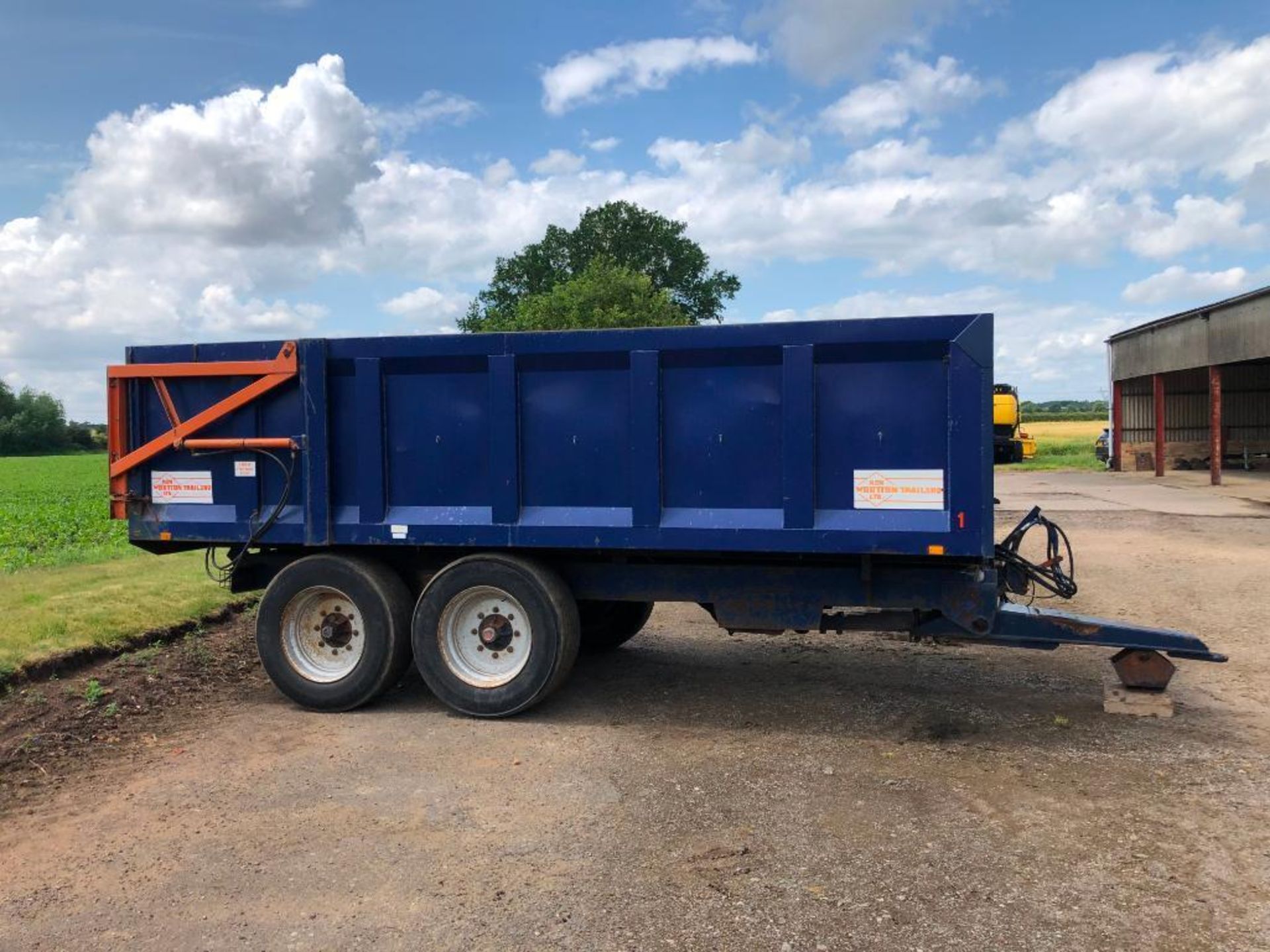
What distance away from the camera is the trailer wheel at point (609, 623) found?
7.55 meters

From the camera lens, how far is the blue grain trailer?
551 cm

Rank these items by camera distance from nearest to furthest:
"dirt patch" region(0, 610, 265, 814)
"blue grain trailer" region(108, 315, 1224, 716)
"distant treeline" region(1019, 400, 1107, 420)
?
"dirt patch" region(0, 610, 265, 814), "blue grain trailer" region(108, 315, 1224, 716), "distant treeline" region(1019, 400, 1107, 420)

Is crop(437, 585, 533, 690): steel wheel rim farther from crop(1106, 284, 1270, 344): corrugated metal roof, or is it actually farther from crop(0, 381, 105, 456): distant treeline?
crop(0, 381, 105, 456): distant treeline

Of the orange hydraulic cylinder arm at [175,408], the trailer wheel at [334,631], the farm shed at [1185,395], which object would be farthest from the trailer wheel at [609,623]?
the farm shed at [1185,395]

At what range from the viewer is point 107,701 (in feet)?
21.4

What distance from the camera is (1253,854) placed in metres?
4.02

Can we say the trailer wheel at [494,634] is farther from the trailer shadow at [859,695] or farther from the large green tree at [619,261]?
the large green tree at [619,261]

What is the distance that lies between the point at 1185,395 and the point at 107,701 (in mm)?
38036

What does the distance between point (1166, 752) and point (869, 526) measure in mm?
1981

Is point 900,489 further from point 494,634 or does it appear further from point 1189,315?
point 1189,315

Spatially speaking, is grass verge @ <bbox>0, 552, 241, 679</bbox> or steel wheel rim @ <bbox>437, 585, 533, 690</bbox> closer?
Answer: steel wheel rim @ <bbox>437, 585, 533, 690</bbox>

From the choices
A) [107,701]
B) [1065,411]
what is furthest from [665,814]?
[1065,411]

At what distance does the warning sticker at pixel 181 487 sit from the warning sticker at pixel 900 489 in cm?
433

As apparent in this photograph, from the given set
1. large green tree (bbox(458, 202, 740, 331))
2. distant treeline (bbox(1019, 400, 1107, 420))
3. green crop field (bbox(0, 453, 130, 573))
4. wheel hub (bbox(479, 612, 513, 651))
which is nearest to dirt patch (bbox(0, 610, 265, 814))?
wheel hub (bbox(479, 612, 513, 651))
